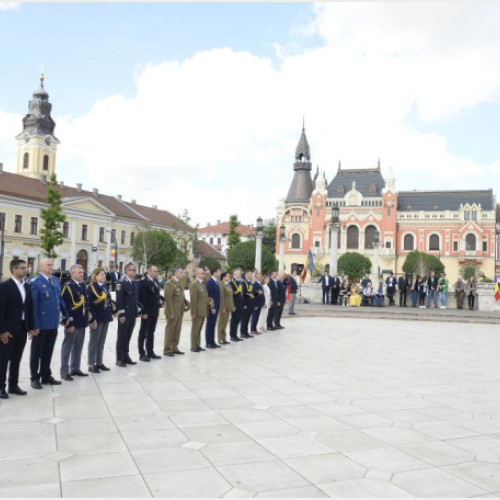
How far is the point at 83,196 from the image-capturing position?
57000mm

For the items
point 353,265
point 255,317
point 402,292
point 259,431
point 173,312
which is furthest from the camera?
point 353,265

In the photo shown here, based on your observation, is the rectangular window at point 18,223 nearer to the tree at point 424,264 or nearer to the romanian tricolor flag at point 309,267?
the romanian tricolor flag at point 309,267

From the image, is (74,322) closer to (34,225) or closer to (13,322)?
(13,322)

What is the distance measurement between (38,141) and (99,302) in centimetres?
6182

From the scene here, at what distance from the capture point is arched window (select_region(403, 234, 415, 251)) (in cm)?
7181

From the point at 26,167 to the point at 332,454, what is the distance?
67415mm

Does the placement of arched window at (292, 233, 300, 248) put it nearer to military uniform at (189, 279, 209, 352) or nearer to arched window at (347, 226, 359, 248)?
arched window at (347, 226, 359, 248)


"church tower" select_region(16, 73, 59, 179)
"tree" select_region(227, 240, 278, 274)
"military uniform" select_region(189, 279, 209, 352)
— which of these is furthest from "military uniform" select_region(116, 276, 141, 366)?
"church tower" select_region(16, 73, 59, 179)

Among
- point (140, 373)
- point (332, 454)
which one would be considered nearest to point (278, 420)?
point (332, 454)

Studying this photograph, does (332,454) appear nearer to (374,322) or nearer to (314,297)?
(374,322)

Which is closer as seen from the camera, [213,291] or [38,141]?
[213,291]

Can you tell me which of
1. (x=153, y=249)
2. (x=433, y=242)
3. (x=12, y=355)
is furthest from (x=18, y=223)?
(x=433, y=242)

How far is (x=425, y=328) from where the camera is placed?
17.3 metres

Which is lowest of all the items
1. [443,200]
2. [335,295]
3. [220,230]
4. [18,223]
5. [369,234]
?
[335,295]
